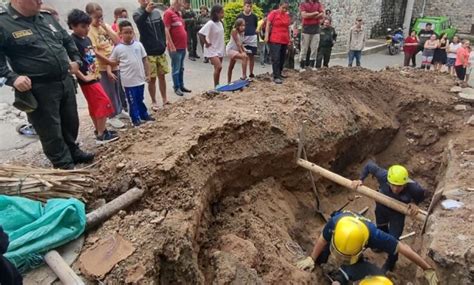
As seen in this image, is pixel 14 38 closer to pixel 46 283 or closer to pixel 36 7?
pixel 36 7

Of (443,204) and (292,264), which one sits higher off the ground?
(443,204)

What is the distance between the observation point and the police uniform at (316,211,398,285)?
168 inches

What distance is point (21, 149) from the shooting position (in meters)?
5.55

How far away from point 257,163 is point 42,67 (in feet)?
9.30

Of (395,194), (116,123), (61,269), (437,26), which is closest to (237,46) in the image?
(116,123)

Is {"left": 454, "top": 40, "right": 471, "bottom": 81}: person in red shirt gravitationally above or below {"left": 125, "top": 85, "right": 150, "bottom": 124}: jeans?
below

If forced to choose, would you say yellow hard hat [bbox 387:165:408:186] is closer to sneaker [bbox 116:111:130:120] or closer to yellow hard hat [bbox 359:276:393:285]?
yellow hard hat [bbox 359:276:393:285]

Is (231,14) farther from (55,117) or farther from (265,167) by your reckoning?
(55,117)

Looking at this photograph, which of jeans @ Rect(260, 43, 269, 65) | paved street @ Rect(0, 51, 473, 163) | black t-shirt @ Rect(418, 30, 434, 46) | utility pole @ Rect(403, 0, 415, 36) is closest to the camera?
paved street @ Rect(0, 51, 473, 163)

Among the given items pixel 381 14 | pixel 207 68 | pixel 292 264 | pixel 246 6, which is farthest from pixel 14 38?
pixel 381 14

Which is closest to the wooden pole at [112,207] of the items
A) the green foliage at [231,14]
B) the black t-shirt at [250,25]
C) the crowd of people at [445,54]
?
the black t-shirt at [250,25]

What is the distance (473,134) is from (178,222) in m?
5.27

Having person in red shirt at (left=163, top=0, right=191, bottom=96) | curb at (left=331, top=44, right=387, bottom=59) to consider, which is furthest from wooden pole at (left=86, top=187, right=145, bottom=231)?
curb at (left=331, top=44, right=387, bottom=59)

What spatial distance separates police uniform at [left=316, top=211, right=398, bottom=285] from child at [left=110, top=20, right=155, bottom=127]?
3366 mm
